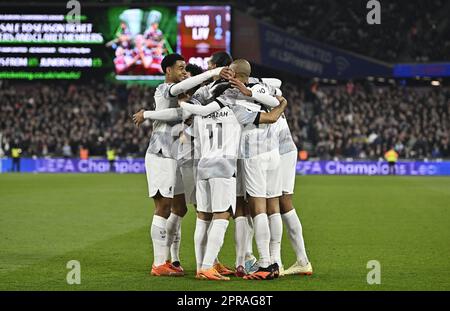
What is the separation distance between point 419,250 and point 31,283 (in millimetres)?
5893

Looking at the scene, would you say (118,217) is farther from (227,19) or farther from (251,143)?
(227,19)

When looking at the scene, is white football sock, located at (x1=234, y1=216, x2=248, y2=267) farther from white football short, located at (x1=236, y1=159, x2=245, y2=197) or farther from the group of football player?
white football short, located at (x1=236, y1=159, x2=245, y2=197)

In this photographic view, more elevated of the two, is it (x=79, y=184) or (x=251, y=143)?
(x=251, y=143)

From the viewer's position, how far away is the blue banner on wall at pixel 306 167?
40.6m

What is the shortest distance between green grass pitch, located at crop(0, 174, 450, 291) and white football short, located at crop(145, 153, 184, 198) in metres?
0.99

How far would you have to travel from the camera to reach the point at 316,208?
68.7ft

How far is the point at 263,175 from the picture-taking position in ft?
32.1

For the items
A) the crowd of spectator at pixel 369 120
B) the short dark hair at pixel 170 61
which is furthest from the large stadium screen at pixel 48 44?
the short dark hair at pixel 170 61

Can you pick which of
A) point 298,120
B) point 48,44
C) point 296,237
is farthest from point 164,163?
point 298,120

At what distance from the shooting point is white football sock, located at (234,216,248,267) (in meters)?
9.99

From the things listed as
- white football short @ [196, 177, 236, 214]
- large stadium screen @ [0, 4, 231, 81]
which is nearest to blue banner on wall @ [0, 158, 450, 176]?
large stadium screen @ [0, 4, 231, 81]

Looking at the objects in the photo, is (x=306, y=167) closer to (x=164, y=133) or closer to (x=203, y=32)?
(x=203, y=32)

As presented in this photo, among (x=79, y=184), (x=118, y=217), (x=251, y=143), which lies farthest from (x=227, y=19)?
(x=251, y=143)

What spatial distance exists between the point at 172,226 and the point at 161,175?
2.27ft
